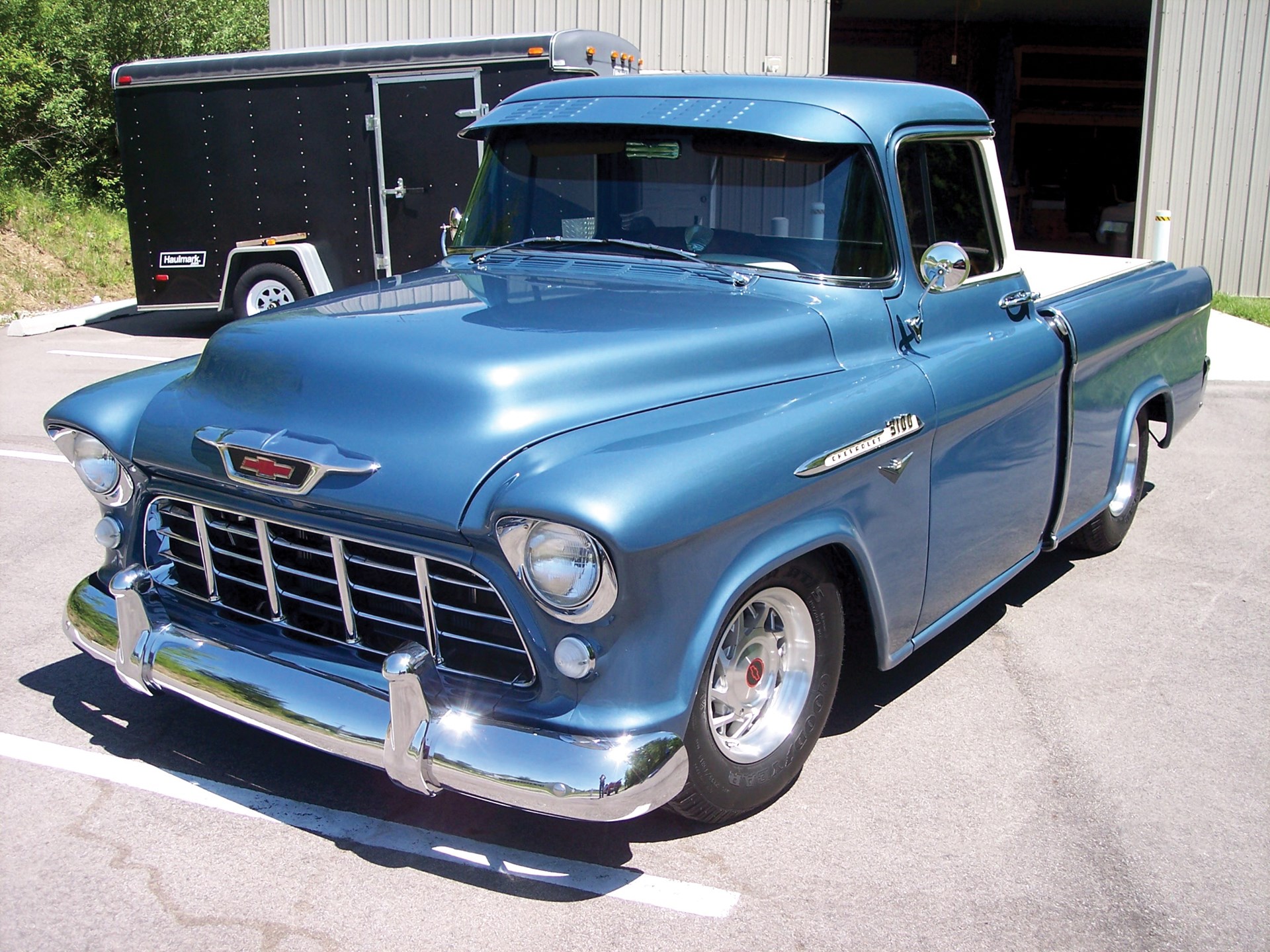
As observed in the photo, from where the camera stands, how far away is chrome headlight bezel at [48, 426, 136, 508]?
342cm

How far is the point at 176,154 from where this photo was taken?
34.8ft

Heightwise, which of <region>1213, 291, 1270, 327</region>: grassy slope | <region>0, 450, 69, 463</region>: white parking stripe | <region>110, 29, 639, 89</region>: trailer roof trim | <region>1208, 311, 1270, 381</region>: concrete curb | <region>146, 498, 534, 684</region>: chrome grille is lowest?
<region>0, 450, 69, 463</region>: white parking stripe

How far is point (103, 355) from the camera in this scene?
10172 millimetres

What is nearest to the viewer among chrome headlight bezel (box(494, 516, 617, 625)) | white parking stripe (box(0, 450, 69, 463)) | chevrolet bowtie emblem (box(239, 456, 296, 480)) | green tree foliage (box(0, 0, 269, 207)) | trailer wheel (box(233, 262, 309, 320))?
chrome headlight bezel (box(494, 516, 617, 625))

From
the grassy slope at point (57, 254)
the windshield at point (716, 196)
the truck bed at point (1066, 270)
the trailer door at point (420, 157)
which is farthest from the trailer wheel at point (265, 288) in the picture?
the windshield at point (716, 196)

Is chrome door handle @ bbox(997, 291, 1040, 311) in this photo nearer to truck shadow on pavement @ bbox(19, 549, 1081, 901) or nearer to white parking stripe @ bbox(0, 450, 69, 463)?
truck shadow on pavement @ bbox(19, 549, 1081, 901)

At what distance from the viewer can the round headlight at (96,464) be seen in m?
3.44

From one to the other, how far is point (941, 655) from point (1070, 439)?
91 cm

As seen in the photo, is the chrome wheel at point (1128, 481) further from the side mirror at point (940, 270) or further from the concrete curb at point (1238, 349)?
the concrete curb at point (1238, 349)

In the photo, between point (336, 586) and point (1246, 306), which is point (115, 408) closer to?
point (336, 586)

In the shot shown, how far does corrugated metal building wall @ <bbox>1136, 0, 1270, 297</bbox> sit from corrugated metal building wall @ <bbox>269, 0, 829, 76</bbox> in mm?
3664

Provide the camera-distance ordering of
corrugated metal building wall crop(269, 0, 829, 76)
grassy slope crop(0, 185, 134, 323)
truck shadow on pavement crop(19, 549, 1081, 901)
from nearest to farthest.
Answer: truck shadow on pavement crop(19, 549, 1081, 901)
corrugated metal building wall crop(269, 0, 829, 76)
grassy slope crop(0, 185, 134, 323)

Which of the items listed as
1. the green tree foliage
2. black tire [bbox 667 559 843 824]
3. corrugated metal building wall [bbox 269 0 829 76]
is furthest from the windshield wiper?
the green tree foliage

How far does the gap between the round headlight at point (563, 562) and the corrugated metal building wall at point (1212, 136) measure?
11.9 meters
